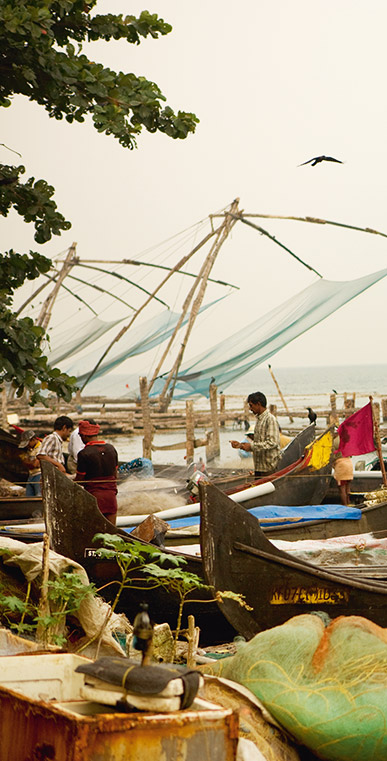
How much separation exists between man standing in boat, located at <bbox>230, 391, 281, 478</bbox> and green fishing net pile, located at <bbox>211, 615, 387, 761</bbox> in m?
4.02

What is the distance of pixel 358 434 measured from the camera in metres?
7.74

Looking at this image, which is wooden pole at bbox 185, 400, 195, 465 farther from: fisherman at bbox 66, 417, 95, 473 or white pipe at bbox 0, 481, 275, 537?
white pipe at bbox 0, 481, 275, 537

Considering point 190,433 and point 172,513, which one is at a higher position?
point 190,433

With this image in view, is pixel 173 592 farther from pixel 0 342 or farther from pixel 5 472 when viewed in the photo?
pixel 5 472

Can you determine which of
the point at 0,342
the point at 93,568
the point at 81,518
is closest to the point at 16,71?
the point at 0,342

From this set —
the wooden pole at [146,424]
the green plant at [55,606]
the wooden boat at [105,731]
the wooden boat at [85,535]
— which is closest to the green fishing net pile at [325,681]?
the green plant at [55,606]

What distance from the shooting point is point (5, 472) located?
31.8 ft

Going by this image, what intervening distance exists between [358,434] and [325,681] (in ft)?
16.7

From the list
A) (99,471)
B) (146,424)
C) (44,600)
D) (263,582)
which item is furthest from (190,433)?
(44,600)

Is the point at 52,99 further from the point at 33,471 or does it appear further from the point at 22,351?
the point at 33,471

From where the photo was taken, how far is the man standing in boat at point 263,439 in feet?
23.2

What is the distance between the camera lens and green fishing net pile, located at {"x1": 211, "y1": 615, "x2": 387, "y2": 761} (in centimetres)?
269

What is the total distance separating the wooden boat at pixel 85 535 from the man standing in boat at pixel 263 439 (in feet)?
9.01

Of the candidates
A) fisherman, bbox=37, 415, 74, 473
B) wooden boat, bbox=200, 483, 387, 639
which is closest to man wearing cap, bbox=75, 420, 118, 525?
fisherman, bbox=37, 415, 74, 473
